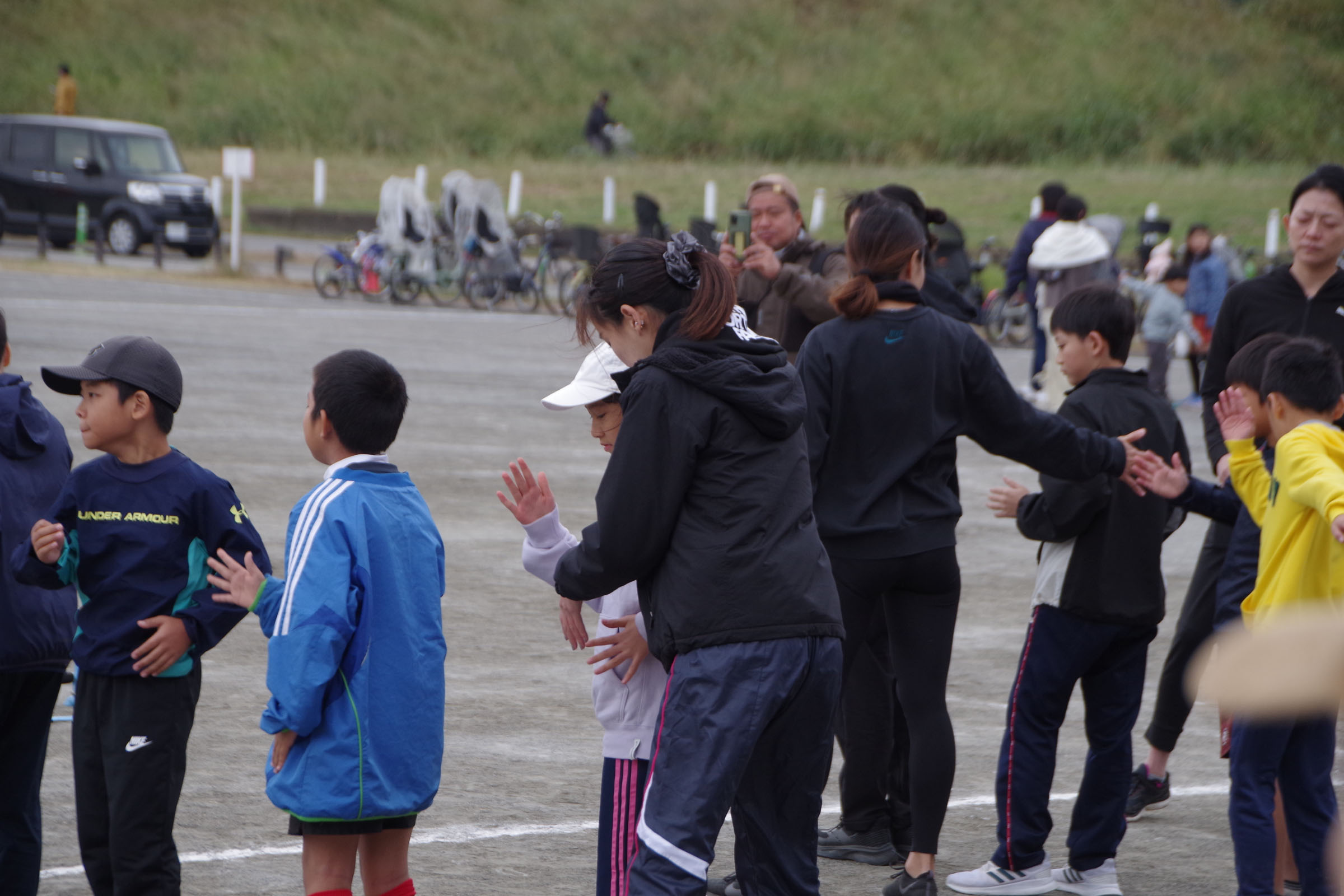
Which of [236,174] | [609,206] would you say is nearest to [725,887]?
[236,174]

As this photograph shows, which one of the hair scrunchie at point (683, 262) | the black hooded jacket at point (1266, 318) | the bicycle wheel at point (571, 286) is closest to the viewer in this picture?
the hair scrunchie at point (683, 262)

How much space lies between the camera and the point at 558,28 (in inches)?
2153

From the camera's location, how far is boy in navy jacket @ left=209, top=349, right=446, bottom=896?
3.37m

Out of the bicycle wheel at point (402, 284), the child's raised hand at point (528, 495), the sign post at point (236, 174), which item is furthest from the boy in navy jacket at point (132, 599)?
the sign post at point (236, 174)

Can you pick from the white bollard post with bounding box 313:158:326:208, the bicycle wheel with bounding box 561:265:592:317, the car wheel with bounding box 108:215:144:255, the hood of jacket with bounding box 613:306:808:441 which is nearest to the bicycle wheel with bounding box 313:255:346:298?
the bicycle wheel with bounding box 561:265:592:317

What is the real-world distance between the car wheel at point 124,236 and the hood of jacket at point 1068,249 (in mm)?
19110

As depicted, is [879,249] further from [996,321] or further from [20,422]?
[996,321]

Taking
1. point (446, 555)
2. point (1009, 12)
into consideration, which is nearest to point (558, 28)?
point (1009, 12)

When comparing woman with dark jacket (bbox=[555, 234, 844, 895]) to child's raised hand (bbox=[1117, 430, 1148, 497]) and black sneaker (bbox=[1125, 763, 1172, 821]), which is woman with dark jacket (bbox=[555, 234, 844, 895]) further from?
black sneaker (bbox=[1125, 763, 1172, 821])

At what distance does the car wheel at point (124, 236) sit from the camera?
28.5m

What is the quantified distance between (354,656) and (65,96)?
119 ft

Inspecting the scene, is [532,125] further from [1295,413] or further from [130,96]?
[1295,413]

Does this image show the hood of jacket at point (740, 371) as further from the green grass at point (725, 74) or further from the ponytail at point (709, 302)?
the green grass at point (725, 74)

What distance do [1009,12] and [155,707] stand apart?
191 feet
